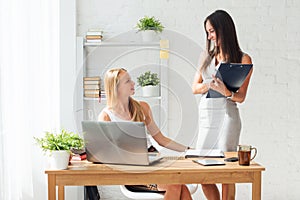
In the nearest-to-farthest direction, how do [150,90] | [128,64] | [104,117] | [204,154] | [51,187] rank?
[51,187], [204,154], [104,117], [150,90], [128,64]

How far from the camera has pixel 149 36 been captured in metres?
4.14

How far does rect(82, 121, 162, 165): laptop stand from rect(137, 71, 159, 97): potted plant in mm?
1481

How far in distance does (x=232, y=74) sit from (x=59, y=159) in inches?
48.9

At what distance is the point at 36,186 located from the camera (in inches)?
134

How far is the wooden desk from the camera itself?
2.56m

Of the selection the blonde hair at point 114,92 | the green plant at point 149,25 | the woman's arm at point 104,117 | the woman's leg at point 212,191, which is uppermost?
the green plant at point 149,25

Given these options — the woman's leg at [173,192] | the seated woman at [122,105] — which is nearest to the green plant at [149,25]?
the seated woman at [122,105]

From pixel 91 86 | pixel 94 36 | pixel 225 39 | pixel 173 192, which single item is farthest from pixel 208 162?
pixel 94 36

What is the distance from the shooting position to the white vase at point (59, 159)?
2.54 metres

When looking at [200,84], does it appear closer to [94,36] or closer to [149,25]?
Result: [149,25]

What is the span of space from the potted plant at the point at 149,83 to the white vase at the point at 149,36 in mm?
268

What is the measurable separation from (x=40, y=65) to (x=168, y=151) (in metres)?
1.04

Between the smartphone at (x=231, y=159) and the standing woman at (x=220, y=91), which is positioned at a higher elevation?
the standing woman at (x=220, y=91)

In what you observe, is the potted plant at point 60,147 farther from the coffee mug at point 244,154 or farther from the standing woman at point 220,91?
the standing woman at point 220,91
